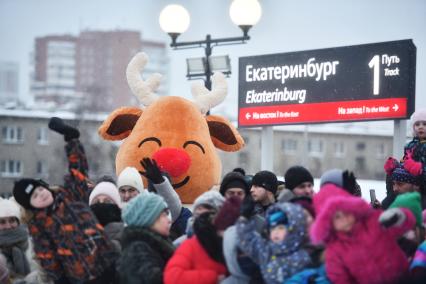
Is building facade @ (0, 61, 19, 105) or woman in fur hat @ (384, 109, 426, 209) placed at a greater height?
building facade @ (0, 61, 19, 105)

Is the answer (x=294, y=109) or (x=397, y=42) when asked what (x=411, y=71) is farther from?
(x=294, y=109)

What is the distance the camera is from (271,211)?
629 centimetres

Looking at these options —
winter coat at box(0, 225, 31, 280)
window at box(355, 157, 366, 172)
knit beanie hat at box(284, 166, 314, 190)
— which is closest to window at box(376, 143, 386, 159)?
window at box(355, 157, 366, 172)

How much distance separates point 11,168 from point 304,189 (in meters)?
60.7

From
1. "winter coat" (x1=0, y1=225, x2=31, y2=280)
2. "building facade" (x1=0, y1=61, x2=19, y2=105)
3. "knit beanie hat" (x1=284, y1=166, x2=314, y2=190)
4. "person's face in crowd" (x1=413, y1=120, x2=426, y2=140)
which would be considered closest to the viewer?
"knit beanie hat" (x1=284, y1=166, x2=314, y2=190)

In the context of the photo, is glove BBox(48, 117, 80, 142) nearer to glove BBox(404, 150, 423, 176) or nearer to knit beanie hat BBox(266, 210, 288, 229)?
knit beanie hat BBox(266, 210, 288, 229)

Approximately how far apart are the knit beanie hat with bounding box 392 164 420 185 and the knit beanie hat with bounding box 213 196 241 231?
68.1 inches

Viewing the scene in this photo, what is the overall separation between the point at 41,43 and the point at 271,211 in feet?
371

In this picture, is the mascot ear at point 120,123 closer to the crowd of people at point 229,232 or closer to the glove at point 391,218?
the crowd of people at point 229,232

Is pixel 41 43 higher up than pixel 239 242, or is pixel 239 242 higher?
pixel 41 43

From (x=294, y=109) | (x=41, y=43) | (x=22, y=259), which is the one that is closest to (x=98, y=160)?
(x=294, y=109)

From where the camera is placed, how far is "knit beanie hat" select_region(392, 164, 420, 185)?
25.2 feet

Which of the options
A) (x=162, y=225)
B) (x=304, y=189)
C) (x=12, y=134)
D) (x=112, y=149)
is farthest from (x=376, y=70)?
(x=12, y=134)

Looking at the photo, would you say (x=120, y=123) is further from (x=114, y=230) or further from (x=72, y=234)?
(x=72, y=234)
